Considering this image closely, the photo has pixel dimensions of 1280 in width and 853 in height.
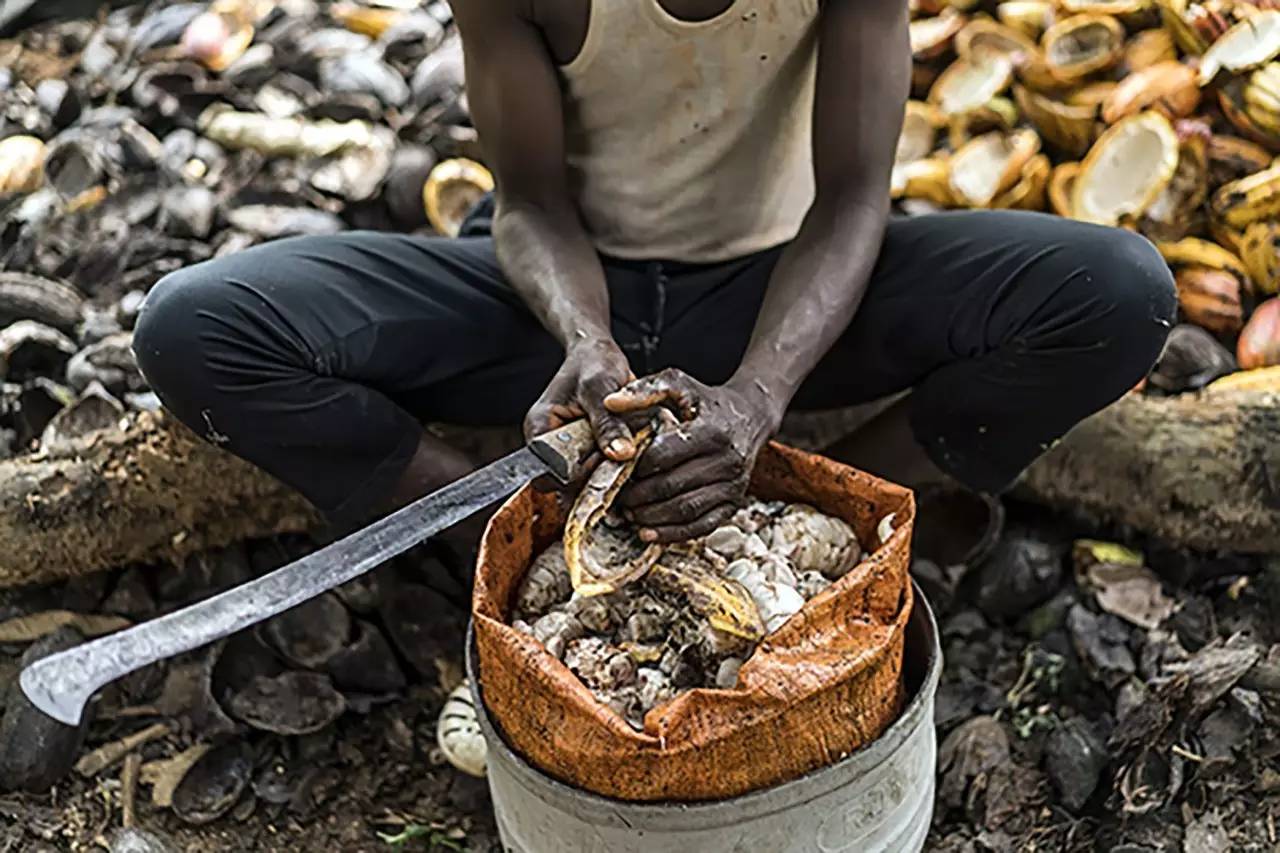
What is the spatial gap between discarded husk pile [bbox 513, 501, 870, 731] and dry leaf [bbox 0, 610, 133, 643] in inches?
31.6

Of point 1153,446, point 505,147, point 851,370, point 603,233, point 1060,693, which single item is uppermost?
point 505,147

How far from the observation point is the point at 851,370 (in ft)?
5.59

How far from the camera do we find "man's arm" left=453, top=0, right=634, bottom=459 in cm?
158

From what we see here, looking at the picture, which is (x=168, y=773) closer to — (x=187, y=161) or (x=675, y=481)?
(x=675, y=481)

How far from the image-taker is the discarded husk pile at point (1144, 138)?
2.26 meters

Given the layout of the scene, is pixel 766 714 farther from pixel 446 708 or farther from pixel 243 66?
pixel 243 66

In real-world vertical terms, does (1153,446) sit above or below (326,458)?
below

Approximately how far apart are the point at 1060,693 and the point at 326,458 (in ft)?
3.26

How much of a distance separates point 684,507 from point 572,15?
63cm

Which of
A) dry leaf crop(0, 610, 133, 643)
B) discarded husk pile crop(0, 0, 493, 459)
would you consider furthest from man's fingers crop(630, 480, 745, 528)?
discarded husk pile crop(0, 0, 493, 459)

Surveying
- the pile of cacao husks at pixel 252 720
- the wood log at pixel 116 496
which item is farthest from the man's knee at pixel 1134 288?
the wood log at pixel 116 496

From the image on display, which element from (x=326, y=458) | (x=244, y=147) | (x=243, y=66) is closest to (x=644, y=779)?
(x=326, y=458)

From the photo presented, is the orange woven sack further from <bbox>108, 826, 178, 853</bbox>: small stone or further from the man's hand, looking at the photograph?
<bbox>108, 826, 178, 853</bbox>: small stone

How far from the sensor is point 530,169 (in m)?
1.67
